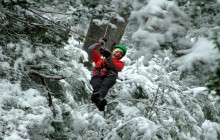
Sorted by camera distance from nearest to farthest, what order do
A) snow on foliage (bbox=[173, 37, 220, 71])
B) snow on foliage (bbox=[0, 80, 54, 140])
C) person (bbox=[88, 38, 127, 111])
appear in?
snow on foliage (bbox=[173, 37, 220, 71])
snow on foliage (bbox=[0, 80, 54, 140])
person (bbox=[88, 38, 127, 111])

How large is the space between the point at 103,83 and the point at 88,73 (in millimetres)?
1434

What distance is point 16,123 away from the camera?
196 inches

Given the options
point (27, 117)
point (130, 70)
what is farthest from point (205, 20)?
point (130, 70)

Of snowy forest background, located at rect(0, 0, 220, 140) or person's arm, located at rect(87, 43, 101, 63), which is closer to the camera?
snowy forest background, located at rect(0, 0, 220, 140)

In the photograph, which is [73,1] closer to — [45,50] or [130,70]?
[45,50]

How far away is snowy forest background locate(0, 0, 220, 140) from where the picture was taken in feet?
9.87

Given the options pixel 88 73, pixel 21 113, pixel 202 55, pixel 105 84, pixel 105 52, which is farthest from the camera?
pixel 88 73

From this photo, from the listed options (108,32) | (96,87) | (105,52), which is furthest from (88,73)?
(105,52)

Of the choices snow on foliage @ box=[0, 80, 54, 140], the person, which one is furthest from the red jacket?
snow on foliage @ box=[0, 80, 54, 140]

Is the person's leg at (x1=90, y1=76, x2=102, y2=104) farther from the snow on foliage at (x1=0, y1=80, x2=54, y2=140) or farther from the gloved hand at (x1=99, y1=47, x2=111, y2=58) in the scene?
the snow on foliage at (x1=0, y1=80, x2=54, y2=140)

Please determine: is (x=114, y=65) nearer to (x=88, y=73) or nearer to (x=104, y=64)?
(x=104, y=64)

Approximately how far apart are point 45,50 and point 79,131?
58.9 inches

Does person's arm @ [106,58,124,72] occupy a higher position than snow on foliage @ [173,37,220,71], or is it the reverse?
snow on foliage @ [173,37,220,71]

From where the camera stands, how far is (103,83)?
5.63 meters
